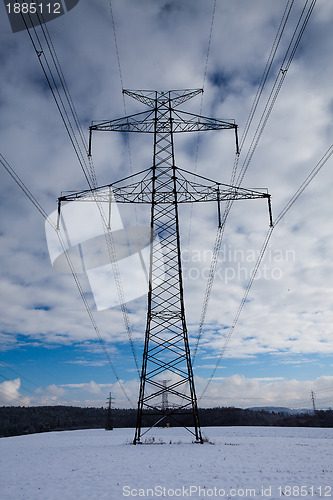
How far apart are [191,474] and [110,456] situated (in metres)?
7.35

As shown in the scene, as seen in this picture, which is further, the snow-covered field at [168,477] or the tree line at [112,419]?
the tree line at [112,419]

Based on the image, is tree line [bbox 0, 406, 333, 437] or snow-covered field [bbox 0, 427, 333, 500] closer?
snow-covered field [bbox 0, 427, 333, 500]

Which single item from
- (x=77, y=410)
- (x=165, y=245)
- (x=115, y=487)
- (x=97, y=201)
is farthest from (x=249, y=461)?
(x=77, y=410)

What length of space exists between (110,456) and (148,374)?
499 centimetres

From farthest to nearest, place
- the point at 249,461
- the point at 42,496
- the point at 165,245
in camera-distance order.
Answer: the point at 165,245 → the point at 249,461 → the point at 42,496

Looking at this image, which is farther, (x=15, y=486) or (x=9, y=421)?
(x=9, y=421)

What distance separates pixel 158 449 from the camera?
884 inches

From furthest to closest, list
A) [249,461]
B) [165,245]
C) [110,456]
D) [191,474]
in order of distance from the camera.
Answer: [165,245] → [110,456] → [249,461] → [191,474]

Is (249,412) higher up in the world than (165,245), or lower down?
lower down

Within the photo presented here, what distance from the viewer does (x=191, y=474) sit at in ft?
47.6

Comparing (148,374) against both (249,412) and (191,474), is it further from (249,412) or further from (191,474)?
(249,412)

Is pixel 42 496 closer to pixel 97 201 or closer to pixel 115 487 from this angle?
pixel 115 487

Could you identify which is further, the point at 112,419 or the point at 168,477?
the point at 112,419

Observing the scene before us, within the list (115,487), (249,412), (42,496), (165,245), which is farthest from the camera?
(249,412)
